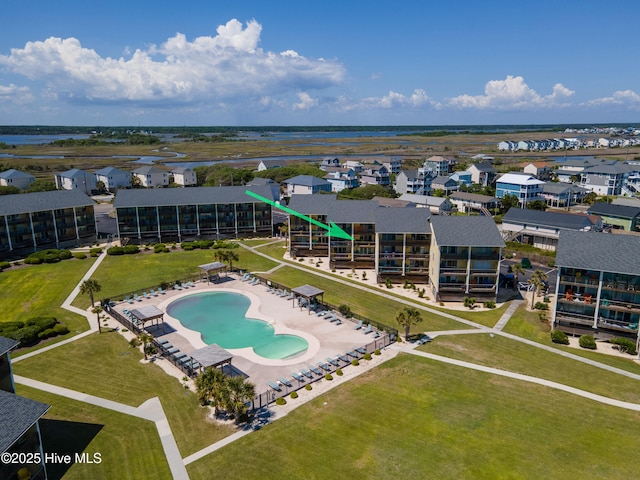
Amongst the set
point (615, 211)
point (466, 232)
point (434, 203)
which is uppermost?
point (466, 232)

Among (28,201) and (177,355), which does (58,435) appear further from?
(28,201)

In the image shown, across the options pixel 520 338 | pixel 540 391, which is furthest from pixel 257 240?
pixel 540 391

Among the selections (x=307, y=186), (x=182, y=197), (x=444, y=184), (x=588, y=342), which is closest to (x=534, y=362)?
(x=588, y=342)

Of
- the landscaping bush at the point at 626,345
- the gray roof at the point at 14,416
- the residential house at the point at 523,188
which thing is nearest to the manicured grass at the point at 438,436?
the gray roof at the point at 14,416

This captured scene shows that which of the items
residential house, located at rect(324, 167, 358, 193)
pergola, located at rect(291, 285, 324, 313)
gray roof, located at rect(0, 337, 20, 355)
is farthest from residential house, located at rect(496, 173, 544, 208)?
gray roof, located at rect(0, 337, 20, 355)

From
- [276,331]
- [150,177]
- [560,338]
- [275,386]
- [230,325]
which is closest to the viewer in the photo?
[275,386]

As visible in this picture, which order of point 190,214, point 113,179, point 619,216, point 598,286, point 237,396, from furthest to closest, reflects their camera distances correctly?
point 113,179 → point 619,216 → point 190,214 → point 598,286 → point 237,396

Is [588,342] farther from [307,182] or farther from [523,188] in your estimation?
[307,182]
